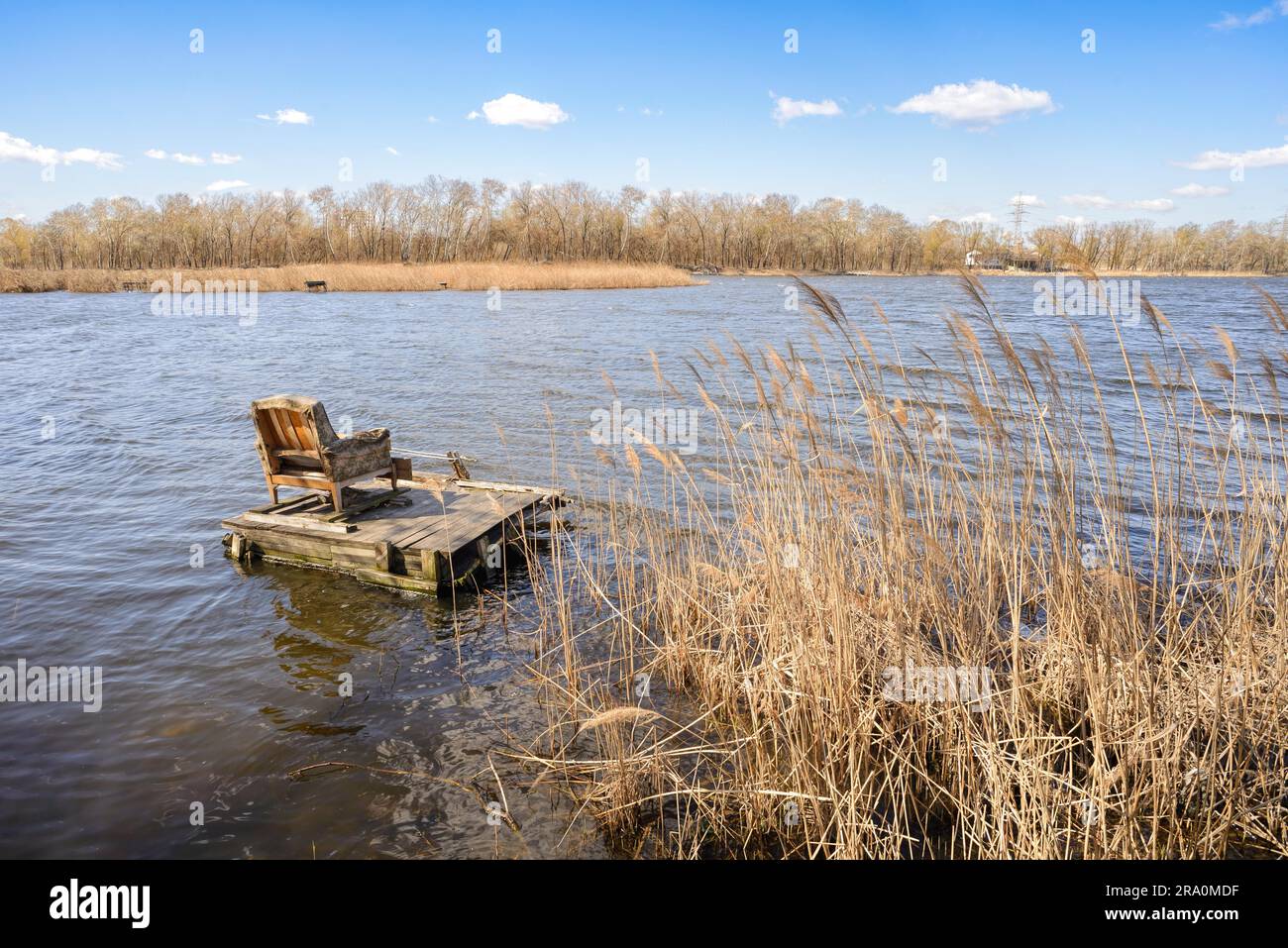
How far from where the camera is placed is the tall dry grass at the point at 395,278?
161 ft

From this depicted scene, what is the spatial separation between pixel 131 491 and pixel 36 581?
3.54 m

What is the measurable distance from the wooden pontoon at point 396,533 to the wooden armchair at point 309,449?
325 millimetres

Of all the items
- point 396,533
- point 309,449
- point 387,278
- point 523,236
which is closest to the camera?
point 396,533

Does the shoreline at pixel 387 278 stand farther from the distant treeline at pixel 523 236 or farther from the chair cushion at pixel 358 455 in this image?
the chair cushion at pixel 358 455

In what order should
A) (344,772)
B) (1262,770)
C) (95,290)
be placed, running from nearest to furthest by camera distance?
1. (1262,770)
2. (344,772)
3. (95,290)

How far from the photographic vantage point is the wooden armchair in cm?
741

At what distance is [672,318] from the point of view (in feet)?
105

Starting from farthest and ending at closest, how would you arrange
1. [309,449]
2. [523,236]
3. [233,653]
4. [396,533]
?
[523,236]
[309,449]
[396,533]
[233,653]

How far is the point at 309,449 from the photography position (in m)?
7.84

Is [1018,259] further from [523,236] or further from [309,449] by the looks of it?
[523,236]

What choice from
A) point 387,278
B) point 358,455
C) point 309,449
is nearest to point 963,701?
point 358,455

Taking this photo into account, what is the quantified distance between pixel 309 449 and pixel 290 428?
0.28 metres
